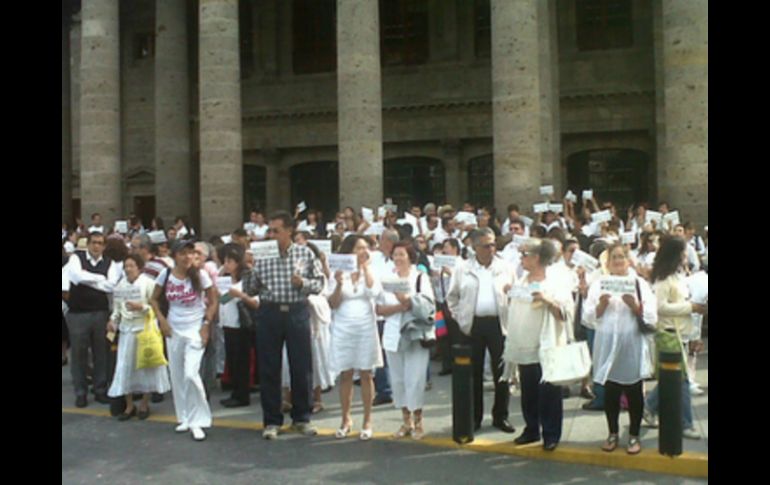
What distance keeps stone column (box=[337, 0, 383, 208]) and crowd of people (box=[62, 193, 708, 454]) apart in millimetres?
9260

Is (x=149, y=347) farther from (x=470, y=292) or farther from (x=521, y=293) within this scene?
(x=521, y=293)

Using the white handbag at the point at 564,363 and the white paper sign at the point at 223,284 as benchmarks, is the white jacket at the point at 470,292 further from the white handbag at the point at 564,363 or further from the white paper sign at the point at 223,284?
the white paper sign at the point at 223,284

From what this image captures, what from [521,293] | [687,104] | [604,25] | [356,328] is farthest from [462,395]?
[604,25]

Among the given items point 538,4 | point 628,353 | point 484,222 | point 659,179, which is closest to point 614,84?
point 659,179

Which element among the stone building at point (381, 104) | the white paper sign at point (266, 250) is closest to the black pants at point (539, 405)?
the white paper sign at point (266, 250)

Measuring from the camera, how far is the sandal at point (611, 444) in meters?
7.89

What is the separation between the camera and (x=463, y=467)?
768 cm

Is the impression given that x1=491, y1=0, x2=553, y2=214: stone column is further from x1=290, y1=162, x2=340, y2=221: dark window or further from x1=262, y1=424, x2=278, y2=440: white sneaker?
x1=290, y1=162, x2=340, y2=221: dark window

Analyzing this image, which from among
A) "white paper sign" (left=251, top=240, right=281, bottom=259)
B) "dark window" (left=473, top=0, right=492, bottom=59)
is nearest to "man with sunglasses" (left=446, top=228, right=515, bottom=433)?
"white paper sign" (left=251, top=240, right=281, bottom=259)

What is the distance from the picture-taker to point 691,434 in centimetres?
831

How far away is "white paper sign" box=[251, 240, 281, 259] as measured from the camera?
8.67 meters

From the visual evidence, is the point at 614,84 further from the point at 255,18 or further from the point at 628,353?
the point at 628,353

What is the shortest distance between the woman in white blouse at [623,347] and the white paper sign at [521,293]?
67cm
